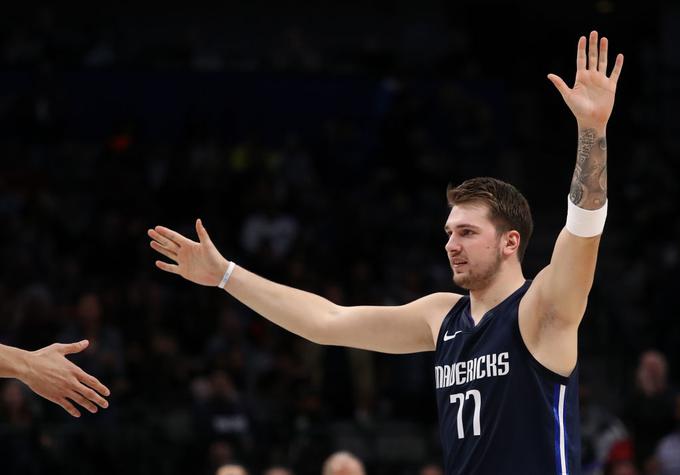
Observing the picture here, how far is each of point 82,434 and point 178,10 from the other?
509 inches

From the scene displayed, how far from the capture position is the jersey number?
226 inches

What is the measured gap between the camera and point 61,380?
6691 mm

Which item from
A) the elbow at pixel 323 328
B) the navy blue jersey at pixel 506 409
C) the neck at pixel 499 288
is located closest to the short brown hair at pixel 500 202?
the neck at pixel 499 288

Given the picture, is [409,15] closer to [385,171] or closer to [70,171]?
[385,171]

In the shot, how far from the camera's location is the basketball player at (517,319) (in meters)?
5.49

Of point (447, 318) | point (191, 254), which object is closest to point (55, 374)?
point (191, 254)

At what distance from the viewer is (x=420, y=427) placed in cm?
1557

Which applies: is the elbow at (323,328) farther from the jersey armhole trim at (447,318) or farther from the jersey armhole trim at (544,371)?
the jersey armhole trim at (544,371)

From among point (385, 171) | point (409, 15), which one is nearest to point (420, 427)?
point (385, 171)

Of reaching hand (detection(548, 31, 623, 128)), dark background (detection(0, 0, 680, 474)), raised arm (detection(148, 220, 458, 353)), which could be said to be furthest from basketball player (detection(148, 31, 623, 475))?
dark background (detection(0, 0, 680, 474))

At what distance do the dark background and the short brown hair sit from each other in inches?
245

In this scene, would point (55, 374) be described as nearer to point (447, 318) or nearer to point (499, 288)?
point (447, 318)

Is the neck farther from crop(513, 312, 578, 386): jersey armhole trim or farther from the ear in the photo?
crop(513, 312, 578, 386): jersey armhole trim

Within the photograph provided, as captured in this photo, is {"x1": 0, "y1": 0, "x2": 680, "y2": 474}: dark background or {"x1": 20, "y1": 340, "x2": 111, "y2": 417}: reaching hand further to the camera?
{"x1": 0, "y1": 0, "x2": 680, "y2": 474}: dark background
